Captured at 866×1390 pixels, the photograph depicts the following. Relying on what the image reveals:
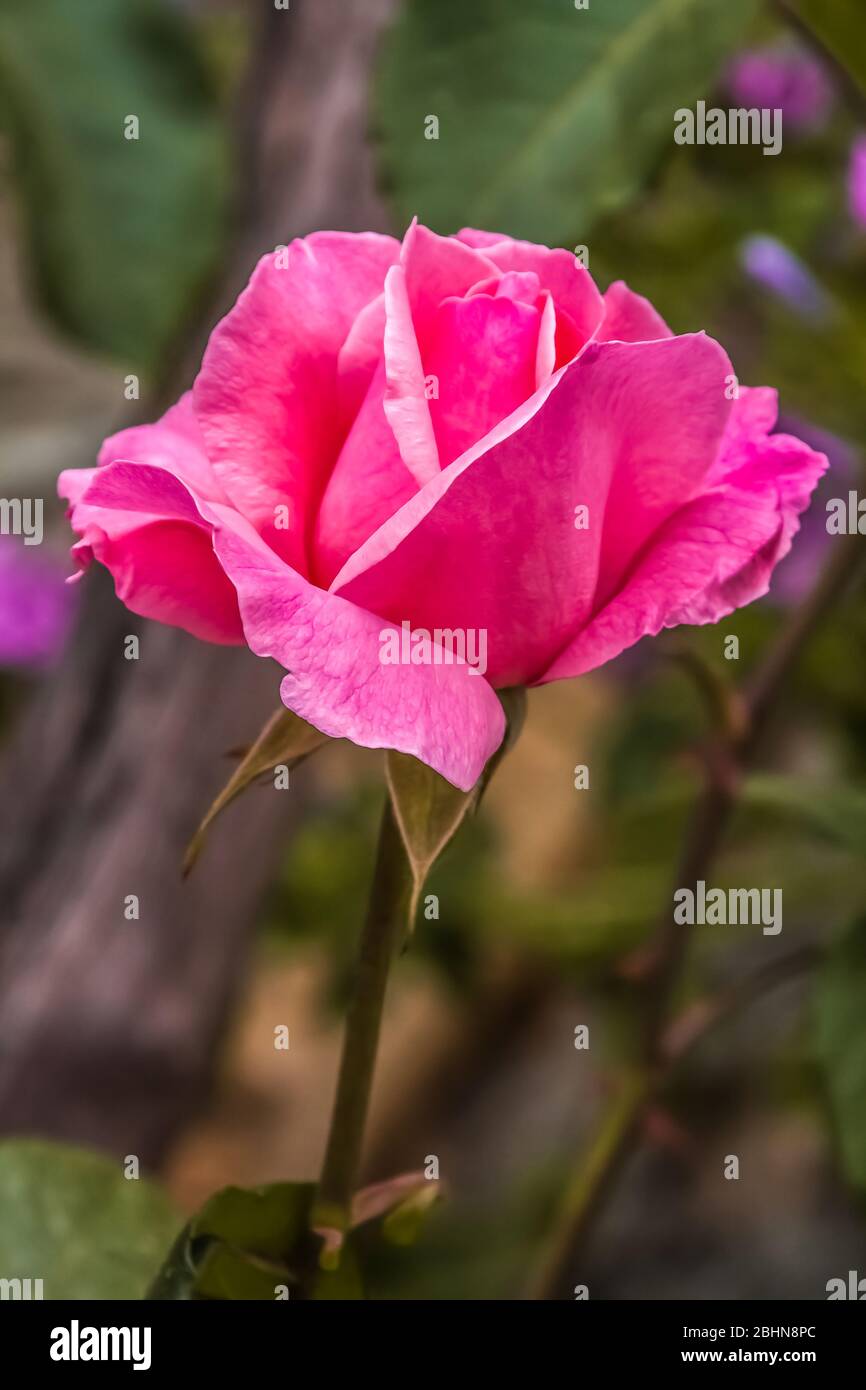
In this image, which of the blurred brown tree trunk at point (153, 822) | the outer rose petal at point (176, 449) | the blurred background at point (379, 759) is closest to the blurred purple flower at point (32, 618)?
the blurred background at point (379, 759)

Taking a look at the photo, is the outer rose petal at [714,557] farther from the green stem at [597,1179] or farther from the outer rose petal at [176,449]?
the green stem at [597,1179]

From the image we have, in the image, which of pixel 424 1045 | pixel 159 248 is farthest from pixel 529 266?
pixel 424 1045

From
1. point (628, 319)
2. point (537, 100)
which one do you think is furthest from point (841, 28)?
point (628, 319)

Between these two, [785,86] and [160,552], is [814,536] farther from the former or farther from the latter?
[160,552]

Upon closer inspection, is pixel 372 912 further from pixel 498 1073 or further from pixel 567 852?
pixel 567 852

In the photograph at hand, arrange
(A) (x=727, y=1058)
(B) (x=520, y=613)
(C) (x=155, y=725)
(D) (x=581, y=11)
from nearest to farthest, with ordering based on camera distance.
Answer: (B) (x=520, y=613), (D) (x=581, y=11), (C) (x=155, y=725), (A) (x=727, y=1058)

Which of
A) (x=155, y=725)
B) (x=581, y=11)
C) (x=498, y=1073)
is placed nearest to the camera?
(x=581, y=11)

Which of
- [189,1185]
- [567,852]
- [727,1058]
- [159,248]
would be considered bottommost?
[189,1185]

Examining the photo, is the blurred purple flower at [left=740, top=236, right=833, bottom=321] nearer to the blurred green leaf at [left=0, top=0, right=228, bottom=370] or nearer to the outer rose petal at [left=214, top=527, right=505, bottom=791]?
the blurred green leaf at [left=0, top=0, right=228, bottom=370]
